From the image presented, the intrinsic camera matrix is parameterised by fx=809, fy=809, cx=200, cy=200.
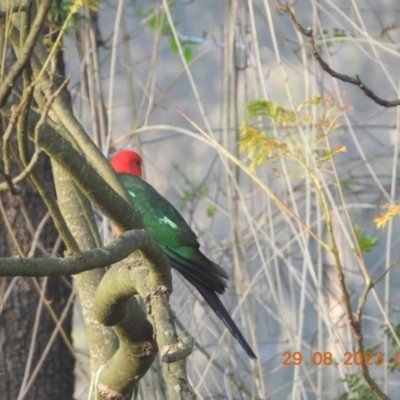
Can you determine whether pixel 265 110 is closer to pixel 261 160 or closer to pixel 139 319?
pixel 261 160

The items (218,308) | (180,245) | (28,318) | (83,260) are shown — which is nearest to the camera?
(83,260)

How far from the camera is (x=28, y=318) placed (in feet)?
9.35

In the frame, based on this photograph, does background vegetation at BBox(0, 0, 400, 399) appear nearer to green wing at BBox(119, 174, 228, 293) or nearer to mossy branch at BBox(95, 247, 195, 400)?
green wing at BBox(119, 174, 228, 293)

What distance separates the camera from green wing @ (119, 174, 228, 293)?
2375 millimetres

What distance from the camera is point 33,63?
1445mm

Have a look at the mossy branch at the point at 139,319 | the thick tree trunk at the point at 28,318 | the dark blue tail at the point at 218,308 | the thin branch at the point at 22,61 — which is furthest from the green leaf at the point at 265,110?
the thick tree trunk at the point at 28,318

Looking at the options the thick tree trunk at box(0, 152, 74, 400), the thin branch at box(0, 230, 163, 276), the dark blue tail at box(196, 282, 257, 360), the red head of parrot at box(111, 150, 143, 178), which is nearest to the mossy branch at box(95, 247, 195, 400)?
the thin branch at box(0, 230, 163, 276)

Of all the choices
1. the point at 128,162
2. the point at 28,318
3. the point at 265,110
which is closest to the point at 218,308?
the point at 128,162

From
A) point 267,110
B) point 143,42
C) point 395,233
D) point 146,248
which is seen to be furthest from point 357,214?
point 146,248

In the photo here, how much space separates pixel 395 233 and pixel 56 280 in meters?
2.21

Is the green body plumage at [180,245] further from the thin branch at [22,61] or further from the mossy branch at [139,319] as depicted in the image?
the thin branch at [22,61]

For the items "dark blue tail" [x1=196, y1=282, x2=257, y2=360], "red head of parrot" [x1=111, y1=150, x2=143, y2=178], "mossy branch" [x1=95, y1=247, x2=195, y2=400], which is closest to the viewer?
"mossy branch" [x1=95, y1=247, x2=195, y2=400]

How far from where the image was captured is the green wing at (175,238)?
2375 millimetres

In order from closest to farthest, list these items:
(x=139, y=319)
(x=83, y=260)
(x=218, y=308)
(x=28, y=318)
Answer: (x=83, y=260) < (x=139, y=319) < (x=218, y=308) < (x=28, y=318)
